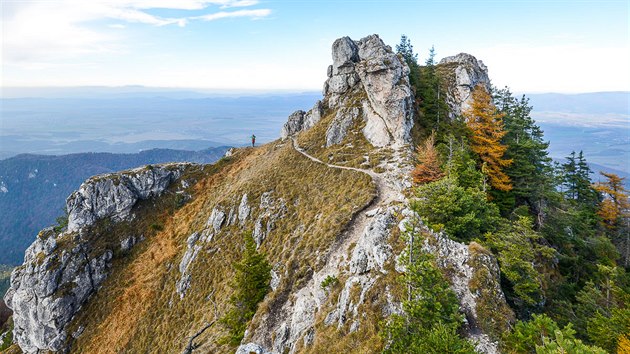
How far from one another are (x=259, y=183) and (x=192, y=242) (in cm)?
1556

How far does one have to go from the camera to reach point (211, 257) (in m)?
46.8

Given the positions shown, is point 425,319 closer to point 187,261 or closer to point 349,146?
point 349,146

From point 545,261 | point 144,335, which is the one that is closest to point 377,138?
point 545,261

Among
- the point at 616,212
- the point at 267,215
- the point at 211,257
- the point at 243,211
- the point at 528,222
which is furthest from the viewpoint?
the point at 243,211

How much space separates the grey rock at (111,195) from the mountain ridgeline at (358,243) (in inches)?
15.3

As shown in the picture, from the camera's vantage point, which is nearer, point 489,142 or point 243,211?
point 489,142

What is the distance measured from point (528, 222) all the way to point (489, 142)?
2078 cm

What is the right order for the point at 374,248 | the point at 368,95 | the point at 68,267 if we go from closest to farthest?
1. the point at 374,248
2. the point at 68,267
3. the point at 368,95

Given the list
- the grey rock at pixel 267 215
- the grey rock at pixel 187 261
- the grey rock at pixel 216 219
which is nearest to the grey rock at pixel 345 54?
the grey rock at pixel 267 215

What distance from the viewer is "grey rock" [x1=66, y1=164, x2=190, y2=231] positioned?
59.1 m

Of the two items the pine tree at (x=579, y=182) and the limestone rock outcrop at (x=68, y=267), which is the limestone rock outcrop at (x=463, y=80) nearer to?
the pine tree at (x=579, y=182)

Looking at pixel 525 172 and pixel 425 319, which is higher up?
pixel 525 172

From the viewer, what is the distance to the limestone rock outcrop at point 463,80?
197 feet

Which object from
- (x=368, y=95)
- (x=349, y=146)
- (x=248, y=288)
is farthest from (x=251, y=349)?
(x=368, y=95)
